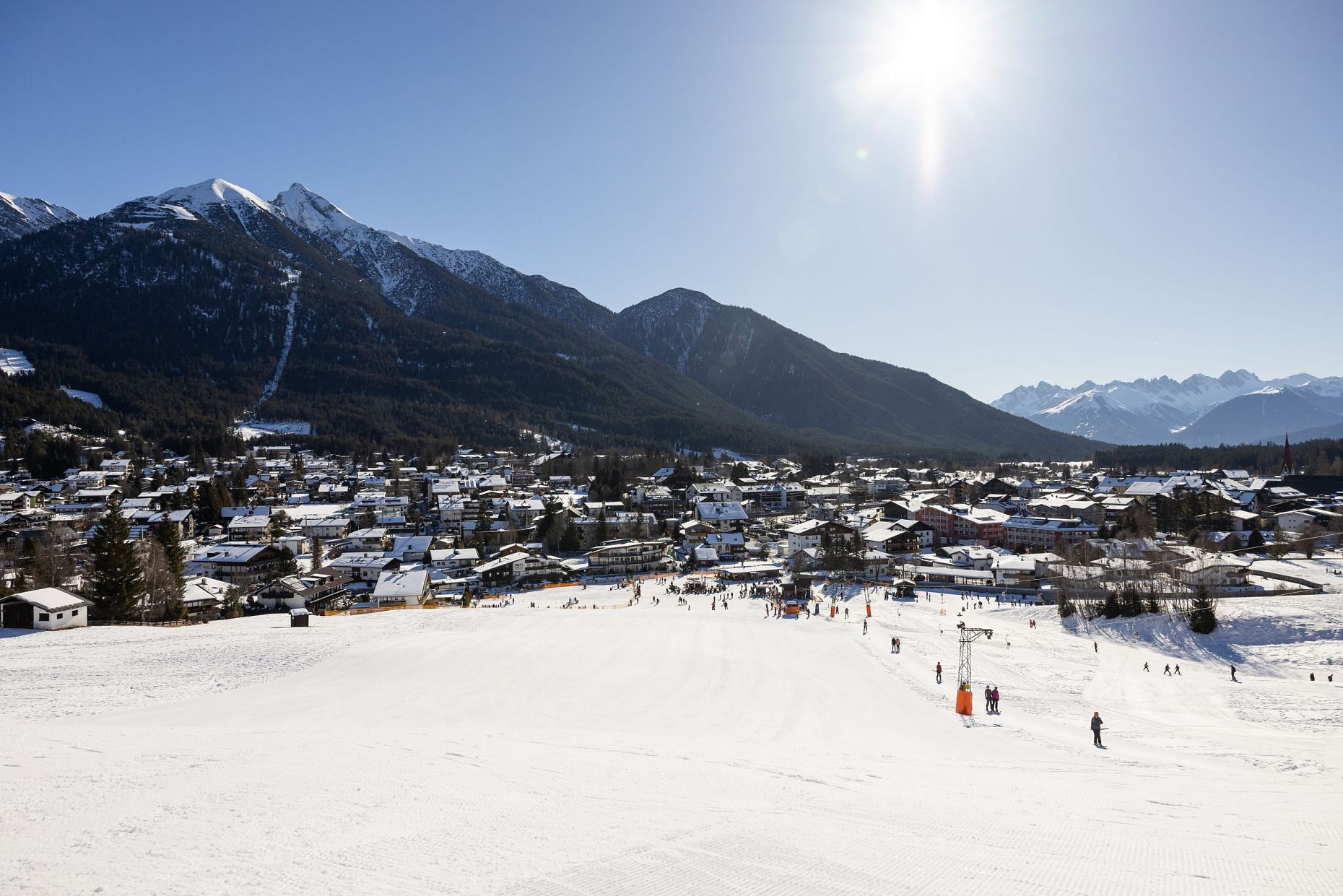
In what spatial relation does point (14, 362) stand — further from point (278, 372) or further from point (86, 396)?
point (278, 372)

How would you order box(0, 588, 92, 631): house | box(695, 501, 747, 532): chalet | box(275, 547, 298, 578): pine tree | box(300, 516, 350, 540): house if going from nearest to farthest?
box(0, 588, 92, 631): house, box(275, 547, 298, 578): pine tree, box(300, 516, 350, 540): house, box(695, 501, 747, 532): chalet

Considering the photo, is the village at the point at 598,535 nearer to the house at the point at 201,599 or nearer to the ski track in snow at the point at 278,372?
the house at the point at 201,599

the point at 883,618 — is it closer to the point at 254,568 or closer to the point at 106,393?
the point at 254,568

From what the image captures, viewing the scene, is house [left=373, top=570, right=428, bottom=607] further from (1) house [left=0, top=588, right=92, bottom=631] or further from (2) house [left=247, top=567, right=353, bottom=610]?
(1) house [left=0, top=588, right=92, bottom=631]

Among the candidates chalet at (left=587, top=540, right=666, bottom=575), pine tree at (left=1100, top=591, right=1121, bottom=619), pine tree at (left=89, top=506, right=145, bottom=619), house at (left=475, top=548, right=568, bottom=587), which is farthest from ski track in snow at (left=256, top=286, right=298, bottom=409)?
pine tree at (left=1100, top=591, right=1121, bottom=619)

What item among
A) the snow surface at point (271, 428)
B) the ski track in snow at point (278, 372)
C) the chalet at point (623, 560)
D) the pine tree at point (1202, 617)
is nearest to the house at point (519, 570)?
the chalet at point (623, 560)

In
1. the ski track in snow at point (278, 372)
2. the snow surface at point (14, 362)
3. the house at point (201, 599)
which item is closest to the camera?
the house at point (201, 599)

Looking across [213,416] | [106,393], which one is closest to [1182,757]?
[213,416]
